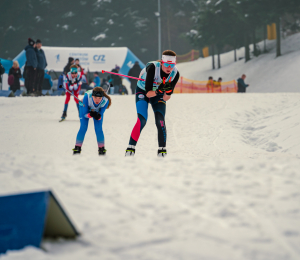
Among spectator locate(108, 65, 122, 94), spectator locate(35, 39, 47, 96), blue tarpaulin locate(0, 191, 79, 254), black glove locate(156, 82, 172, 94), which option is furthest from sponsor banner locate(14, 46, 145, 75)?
blue tarpaulin locate(0, 191, 79, 254)

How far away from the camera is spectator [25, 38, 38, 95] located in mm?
13336

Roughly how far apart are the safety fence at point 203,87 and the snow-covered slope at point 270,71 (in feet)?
7.88

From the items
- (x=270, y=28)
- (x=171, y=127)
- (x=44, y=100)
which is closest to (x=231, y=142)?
(x=171, y=127)

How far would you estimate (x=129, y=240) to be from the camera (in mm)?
2316

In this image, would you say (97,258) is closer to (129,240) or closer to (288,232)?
(129,240)

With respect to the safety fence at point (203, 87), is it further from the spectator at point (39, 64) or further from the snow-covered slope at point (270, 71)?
the spectator at point (39, 64)

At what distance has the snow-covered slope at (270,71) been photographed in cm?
2377

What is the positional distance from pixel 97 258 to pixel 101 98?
4.11 meters

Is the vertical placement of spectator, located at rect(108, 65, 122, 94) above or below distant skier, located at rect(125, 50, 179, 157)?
above

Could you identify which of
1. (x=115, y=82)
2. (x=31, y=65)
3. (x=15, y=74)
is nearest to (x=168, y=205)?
(x=31, y=65)

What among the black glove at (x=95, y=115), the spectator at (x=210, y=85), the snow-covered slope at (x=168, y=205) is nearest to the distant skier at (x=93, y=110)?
the black glove at (x=95, y=115)

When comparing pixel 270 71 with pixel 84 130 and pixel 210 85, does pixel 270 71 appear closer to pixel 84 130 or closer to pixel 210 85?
pixel 210 85

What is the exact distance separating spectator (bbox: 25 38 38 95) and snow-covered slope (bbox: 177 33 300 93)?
15015 millimetres

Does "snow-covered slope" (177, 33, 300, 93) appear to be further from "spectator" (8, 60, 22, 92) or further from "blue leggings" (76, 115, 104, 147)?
"blue leggings" (76, 115, 104, 147)
